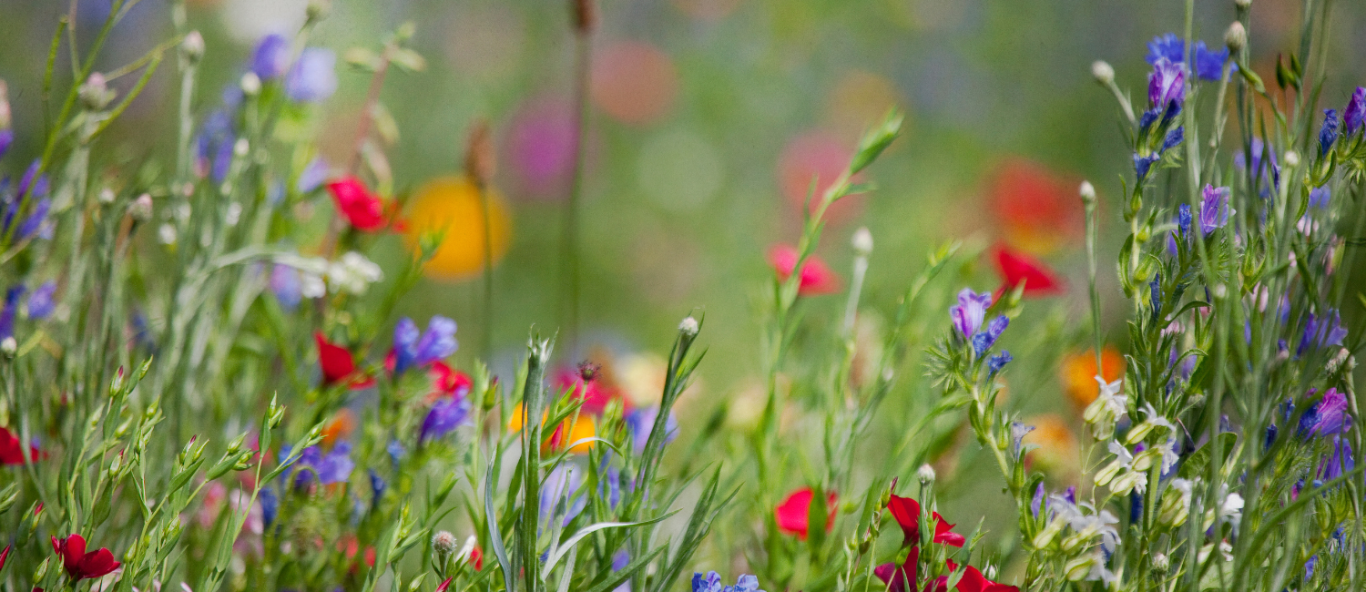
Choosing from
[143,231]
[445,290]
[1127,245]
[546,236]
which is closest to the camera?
[1127,245]

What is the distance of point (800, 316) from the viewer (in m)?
0.62

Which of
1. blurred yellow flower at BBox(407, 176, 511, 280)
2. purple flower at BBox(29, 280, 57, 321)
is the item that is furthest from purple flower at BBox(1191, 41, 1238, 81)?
blurred yellow flower at BBox(407, 176, 511, 280)

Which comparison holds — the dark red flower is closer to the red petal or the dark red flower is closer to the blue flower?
the blue flower

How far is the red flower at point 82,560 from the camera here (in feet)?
1.38

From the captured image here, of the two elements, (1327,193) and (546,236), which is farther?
(546,236)

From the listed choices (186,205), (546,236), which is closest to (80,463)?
(186,205)

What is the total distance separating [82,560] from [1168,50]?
1.96 feet

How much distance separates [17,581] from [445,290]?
118 cm

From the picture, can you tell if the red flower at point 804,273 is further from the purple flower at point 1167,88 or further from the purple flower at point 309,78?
the purple flower at point 309,78

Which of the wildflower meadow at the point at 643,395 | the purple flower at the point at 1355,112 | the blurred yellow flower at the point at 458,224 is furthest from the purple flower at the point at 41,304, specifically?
the blurred yellow flower at the point at 458,224

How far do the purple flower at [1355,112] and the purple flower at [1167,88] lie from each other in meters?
0.07

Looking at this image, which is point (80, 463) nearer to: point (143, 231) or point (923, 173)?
point (143, 231)

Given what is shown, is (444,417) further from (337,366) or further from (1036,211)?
(1036,211)

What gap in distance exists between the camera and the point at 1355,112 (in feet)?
1.40
